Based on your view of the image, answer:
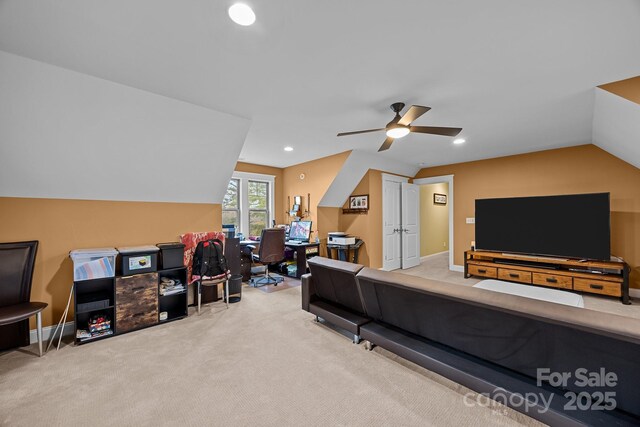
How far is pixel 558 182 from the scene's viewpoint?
16.2 feet

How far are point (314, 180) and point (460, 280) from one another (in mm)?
3776

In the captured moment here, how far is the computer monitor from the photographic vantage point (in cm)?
570

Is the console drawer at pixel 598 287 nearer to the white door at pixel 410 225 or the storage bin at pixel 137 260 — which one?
the white door at pixel 410 225

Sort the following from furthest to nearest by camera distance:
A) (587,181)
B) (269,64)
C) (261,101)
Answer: (587,181)
(261,101)
(269,64)

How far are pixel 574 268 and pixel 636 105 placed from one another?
286 cm

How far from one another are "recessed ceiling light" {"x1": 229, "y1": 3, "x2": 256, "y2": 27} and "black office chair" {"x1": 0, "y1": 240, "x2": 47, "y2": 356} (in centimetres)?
314

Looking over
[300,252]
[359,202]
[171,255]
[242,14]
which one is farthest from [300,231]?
[242,14]

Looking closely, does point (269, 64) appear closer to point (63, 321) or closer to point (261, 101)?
point (261, 101)

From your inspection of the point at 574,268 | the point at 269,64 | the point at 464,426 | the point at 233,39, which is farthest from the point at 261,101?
the point at 574,268

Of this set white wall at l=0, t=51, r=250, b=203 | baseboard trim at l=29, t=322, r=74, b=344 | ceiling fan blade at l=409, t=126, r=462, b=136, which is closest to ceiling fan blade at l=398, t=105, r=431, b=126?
ceiling fan blade at l=409, t=126, r=462, b=136

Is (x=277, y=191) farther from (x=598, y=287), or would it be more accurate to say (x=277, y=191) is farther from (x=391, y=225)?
(x=598, y=287)

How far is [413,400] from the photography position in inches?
72.8

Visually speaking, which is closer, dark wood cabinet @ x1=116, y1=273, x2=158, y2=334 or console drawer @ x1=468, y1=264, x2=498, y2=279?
dark wood cabinet @ x1=116, y1=273, x2=158, y2=334

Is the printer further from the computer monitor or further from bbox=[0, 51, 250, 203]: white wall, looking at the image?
bbox=[0, 51, 250, 203]: white wall
